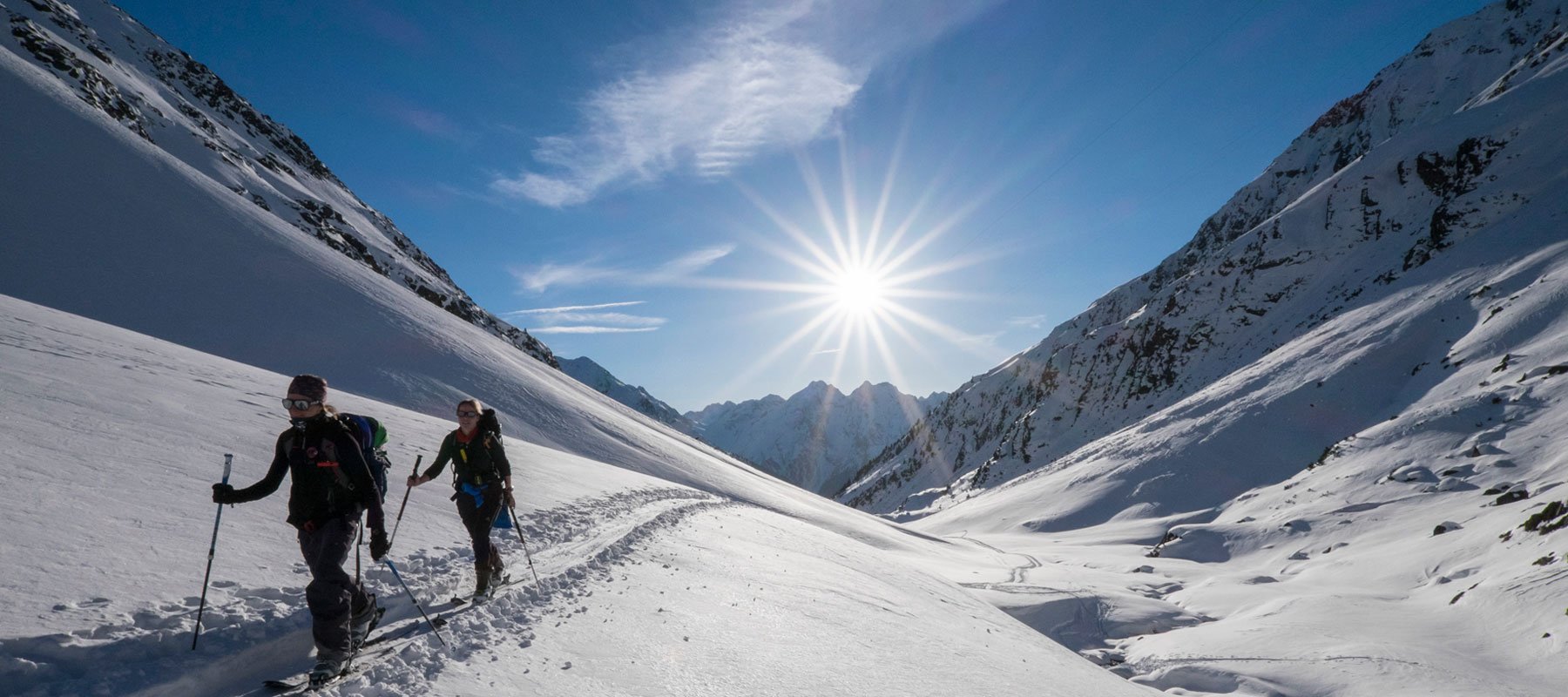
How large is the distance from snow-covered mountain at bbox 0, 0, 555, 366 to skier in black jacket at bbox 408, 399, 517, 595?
80.5ft

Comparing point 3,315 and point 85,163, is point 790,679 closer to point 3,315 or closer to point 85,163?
point 3,315

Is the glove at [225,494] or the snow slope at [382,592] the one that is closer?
the snow slope at [382,592]

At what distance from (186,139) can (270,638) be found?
72.8 metres

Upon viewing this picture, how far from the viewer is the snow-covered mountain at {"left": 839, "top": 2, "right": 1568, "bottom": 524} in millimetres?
47438

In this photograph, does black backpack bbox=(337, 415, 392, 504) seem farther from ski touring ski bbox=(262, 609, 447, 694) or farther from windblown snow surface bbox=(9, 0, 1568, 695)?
windblown snow surface bbox=(9, 0, 1568, 695)

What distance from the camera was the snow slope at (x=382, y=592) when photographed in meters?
4.68

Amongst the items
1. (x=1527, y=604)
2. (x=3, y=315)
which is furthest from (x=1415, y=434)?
(x=3, y=315)

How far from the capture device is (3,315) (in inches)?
487

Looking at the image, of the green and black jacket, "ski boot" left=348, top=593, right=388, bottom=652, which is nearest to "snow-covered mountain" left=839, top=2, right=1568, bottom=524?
the green and black jacket

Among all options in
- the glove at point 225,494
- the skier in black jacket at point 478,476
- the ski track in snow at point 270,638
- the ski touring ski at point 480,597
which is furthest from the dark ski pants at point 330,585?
the skier in black jacket at point 478,476

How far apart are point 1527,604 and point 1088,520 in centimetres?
3729

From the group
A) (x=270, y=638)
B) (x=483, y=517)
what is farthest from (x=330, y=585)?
(x=483, y=517)

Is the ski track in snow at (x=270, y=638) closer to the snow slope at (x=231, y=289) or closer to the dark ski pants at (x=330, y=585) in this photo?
the dark ski pants at (x=330, y=585)

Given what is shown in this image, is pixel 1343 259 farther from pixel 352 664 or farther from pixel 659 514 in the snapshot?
pixel 352 664
